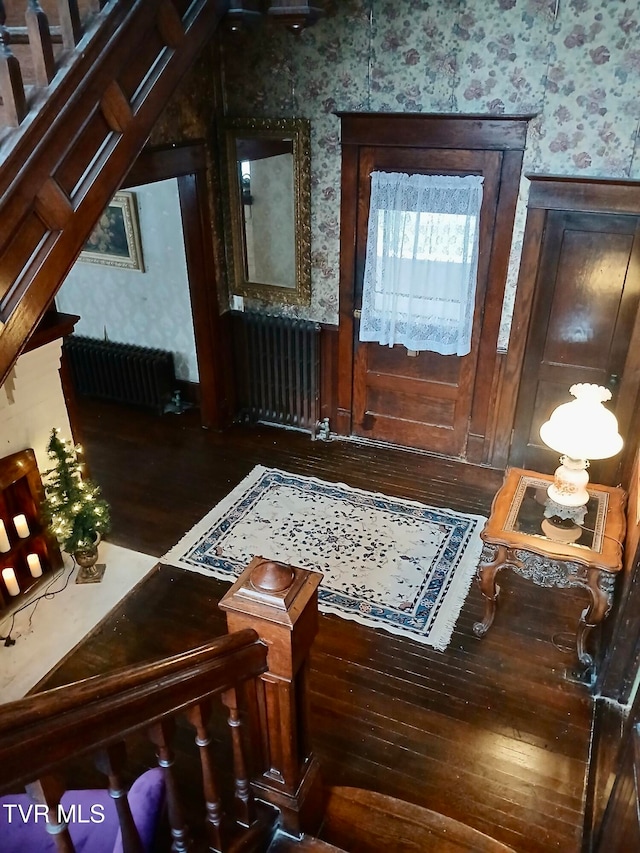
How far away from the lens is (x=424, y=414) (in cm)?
500

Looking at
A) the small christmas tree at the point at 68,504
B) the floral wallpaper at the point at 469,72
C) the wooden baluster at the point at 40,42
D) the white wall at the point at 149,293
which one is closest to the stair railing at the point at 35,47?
the wooden baluster at the point at 40,42

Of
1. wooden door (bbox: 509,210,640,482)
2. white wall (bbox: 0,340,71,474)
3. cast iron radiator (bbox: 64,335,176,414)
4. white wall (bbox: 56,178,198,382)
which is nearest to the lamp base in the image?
wooden door (bbox: 509,210,640,482)

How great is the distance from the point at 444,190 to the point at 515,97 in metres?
0.66

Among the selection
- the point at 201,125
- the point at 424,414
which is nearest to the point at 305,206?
the point at 201,125

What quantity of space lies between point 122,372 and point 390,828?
14.8ft

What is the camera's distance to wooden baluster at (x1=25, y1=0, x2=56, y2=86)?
2.29 meters

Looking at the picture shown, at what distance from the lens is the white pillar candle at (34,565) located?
3646mm

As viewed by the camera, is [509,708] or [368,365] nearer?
[509,708]

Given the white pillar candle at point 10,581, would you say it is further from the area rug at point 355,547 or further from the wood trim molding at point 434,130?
the wood trim molding at point 434,130

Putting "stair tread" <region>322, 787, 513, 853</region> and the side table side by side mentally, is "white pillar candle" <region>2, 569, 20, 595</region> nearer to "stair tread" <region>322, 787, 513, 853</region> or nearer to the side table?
"stair tread" <region>322, 787, 513, 853</region>

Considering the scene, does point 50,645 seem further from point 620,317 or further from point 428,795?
point 620,317

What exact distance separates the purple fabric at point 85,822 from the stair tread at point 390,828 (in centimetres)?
76

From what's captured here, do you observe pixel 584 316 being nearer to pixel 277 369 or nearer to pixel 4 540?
pixel 277 369

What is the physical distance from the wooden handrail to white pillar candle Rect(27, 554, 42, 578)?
2.56m
